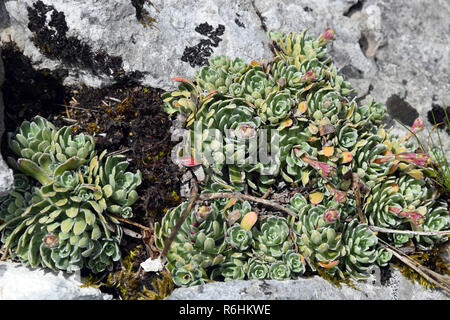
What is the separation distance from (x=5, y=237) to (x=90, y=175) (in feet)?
2.94

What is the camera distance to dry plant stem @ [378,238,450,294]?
11.4 feet

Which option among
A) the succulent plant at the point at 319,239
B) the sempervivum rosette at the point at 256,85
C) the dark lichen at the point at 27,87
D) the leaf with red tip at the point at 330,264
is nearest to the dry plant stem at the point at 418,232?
the succulent plant at the point at 319,239

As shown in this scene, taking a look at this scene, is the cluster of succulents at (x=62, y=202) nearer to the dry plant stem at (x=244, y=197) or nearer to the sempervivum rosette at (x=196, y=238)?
the sempervivum rosette at (x=196, y=238)

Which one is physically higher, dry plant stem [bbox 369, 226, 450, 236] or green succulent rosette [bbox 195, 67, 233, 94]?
green succulent rosette [bbox 195, 67, 233, 94]

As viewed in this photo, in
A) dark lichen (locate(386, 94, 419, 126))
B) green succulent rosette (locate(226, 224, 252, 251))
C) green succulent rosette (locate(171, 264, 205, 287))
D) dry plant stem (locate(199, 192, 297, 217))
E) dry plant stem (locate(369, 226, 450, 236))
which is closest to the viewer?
green succulent rosette (locate(171, 264, 205, 287))

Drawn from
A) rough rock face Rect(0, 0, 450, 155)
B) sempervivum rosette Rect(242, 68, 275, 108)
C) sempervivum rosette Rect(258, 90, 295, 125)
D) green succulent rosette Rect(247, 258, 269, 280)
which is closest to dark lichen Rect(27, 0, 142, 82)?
rough rock face Rect(0, 0, 450, 155)

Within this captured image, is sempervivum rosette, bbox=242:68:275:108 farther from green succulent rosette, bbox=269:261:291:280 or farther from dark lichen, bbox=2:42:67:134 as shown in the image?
dark lichen, bbox=2:42:67:134

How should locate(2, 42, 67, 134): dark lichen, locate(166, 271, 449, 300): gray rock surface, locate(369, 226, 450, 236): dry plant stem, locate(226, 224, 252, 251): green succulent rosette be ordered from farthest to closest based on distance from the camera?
locate(2, 42, 67, 134): dark lichen < locate(369, 226, 450, 236): dry plant stem < locate(226, 224, 252, 251): green succulent rosette < locate(166, 271, 449, 300): gray rock surface

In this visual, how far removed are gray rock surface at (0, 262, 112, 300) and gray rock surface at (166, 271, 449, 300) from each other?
0.76m

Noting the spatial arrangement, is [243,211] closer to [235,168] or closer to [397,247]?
[235,168]

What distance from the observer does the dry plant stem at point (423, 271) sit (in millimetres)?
3469

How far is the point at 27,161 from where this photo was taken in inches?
129

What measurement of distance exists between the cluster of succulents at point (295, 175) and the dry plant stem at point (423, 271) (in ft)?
0.30

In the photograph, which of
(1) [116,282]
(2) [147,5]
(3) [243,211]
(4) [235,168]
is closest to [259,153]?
(4) [235,168]
